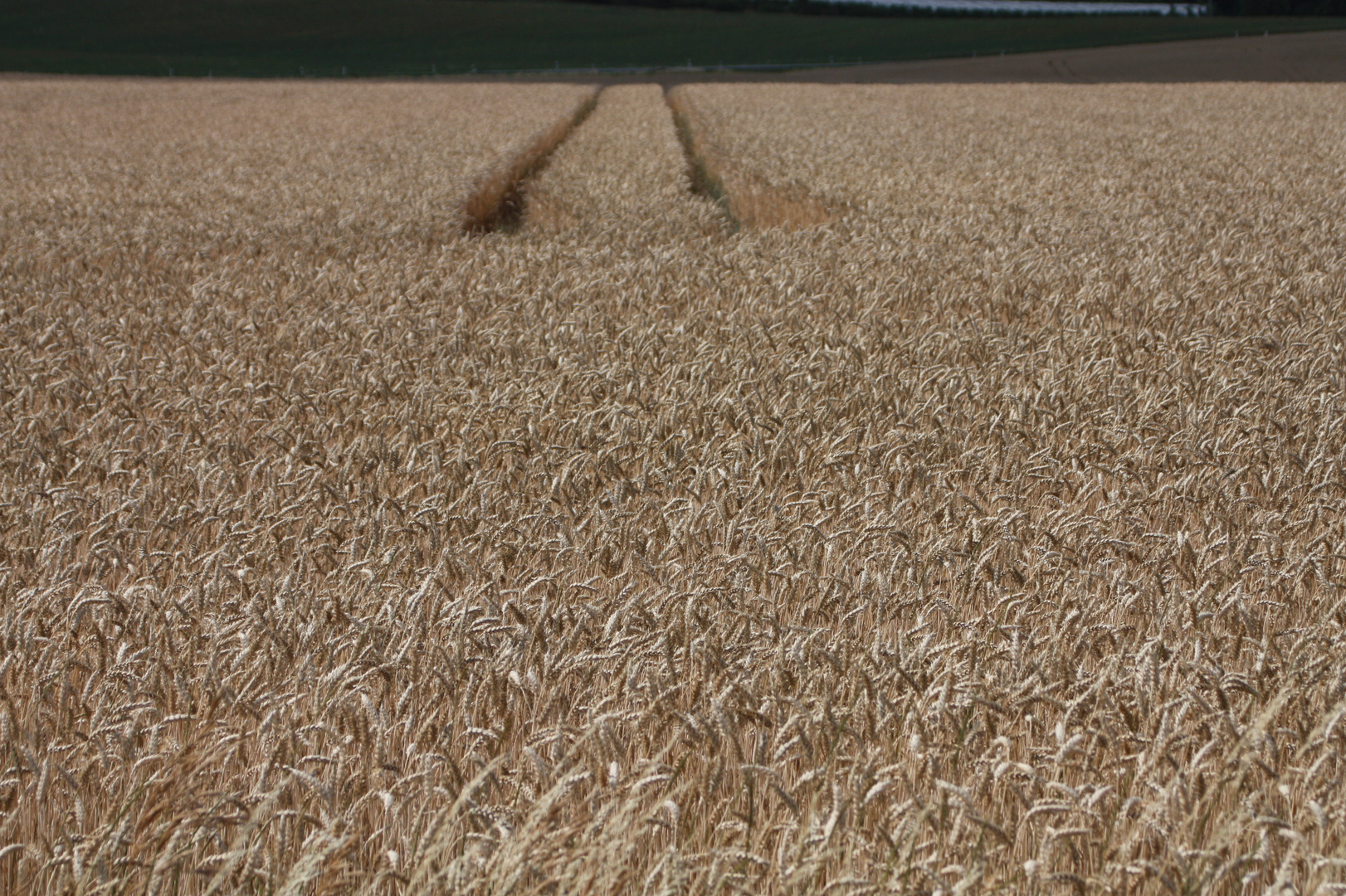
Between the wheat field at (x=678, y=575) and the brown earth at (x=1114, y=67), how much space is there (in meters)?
41.0

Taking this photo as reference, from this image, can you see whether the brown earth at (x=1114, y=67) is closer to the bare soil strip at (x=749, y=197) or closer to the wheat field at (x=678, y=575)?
the bare soil strip at (x=749, y=197)

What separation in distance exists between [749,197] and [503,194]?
3210mm

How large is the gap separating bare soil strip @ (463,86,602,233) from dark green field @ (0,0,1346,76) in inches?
1747

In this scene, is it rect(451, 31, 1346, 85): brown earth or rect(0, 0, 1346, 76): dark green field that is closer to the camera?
rect(451, 31, 1346, 85): brown earth

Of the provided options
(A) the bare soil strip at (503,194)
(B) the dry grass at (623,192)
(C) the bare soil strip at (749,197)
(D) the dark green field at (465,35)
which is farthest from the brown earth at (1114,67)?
(A) the bare soil strip at (503,194)

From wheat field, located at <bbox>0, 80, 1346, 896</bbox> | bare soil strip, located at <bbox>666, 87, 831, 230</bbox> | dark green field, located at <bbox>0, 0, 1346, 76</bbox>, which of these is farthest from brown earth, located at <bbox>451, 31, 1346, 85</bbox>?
wheat field, located at <bbox>0, 80, 1346, 896</bbox>

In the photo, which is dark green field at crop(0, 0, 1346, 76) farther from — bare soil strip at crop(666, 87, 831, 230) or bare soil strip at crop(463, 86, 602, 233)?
bare soil strip at crop(666, 87, 831, 230)

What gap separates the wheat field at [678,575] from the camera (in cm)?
180

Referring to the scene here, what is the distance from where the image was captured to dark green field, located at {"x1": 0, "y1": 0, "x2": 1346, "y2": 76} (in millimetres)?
59938

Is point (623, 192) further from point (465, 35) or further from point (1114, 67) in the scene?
point (465, 35)

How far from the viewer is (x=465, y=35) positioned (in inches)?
2852

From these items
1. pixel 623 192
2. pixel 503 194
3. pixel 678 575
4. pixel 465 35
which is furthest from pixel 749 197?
Answer: pixel 465 35

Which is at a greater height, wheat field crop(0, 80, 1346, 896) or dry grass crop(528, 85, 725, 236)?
wheat field crop(0, 80, 1346, 896)

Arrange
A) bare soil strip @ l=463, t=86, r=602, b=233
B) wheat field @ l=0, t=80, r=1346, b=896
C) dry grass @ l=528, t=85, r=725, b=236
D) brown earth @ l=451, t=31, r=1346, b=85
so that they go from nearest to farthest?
wheat field @ l=0, t=80, r=1346, b=896, dry grass @ l=528, t=85, r=725, b=236, bare soil strip @ l=463, t=86, r=602, b=233, brown earth @ l=451, t=31, r=1346, b=85
